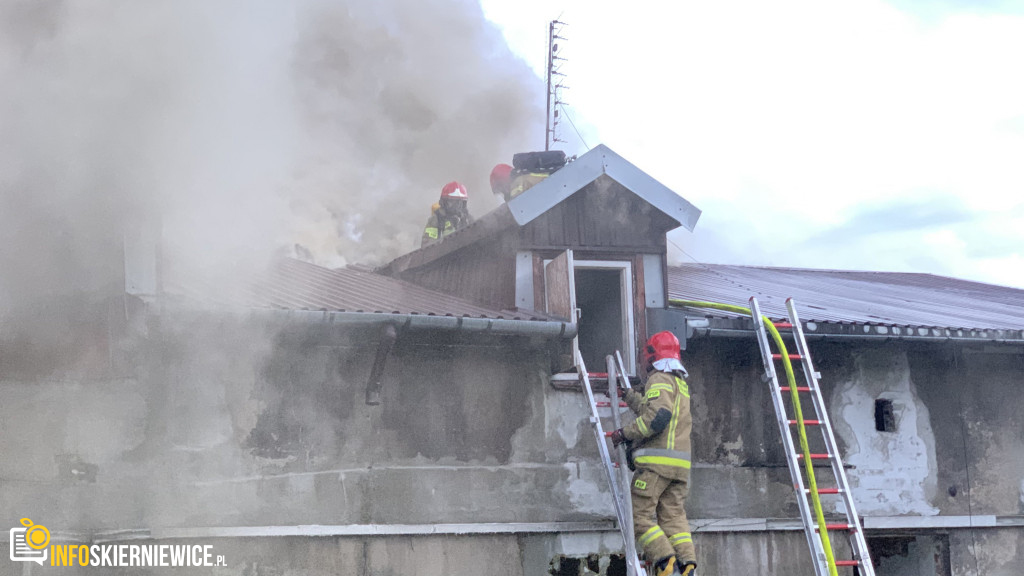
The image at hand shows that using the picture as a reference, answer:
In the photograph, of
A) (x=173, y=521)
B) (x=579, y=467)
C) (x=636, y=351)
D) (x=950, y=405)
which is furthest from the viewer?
(x=950, y=405)

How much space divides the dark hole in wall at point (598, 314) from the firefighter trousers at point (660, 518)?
8.38 ft

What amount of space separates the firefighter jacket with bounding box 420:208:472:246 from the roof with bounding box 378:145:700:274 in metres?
2.80

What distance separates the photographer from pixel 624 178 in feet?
26.9

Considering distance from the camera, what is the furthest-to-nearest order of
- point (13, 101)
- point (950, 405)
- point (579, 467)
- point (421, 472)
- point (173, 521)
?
point (950, 405) → point (579, 467) → point (421, 472) → point (173, 521) → point (13, 101)

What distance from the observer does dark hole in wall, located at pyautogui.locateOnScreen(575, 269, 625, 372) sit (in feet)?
30.1

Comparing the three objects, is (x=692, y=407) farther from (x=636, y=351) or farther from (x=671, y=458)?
(x=671, y=458)

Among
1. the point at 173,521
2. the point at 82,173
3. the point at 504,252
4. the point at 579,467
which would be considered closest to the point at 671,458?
the point at 579,467

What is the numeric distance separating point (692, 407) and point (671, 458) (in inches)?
64.6

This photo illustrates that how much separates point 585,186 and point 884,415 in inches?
141

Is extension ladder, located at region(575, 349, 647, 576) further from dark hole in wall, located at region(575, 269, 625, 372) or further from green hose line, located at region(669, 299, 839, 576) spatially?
dark hole in wall, located at region(575, 269, 625, 372)

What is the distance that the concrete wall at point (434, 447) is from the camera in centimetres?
607

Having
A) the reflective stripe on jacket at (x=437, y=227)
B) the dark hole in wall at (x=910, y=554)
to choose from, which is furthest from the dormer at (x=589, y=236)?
the dark hole in wall at (x=910, y=554)

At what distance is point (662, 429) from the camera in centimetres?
626

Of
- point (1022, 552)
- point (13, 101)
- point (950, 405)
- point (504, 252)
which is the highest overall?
point (13, 101)
